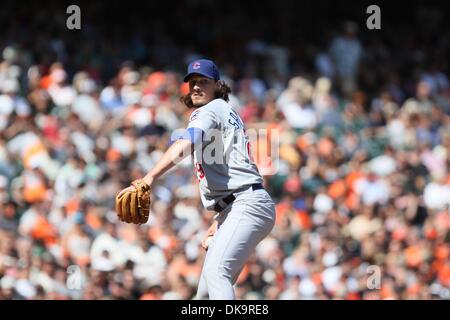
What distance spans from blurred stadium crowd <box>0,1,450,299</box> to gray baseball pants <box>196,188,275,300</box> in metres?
4.46

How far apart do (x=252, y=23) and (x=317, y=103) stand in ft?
12.4

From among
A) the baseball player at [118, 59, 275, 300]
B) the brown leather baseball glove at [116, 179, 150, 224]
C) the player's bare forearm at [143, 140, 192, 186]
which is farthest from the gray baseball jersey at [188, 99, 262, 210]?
the brown leather baseball glove at [116, 179, 150, 224]

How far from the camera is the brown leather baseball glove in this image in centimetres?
638

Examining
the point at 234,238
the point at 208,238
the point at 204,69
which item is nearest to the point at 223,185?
the point at 234,238

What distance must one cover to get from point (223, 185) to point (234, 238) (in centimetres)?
38

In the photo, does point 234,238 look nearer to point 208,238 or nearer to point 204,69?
point 208,238

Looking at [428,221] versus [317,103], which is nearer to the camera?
[428,221]

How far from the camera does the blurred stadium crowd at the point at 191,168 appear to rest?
39.1ft

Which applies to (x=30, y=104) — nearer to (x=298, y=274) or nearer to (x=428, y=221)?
(x=298, y=274)

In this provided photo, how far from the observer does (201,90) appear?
6.89 meters

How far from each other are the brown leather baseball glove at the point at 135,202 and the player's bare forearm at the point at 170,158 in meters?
0.13

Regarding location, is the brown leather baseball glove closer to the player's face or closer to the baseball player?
the baseball player

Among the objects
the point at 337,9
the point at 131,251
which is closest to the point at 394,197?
the point at 131,251

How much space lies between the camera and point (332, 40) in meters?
18.3
